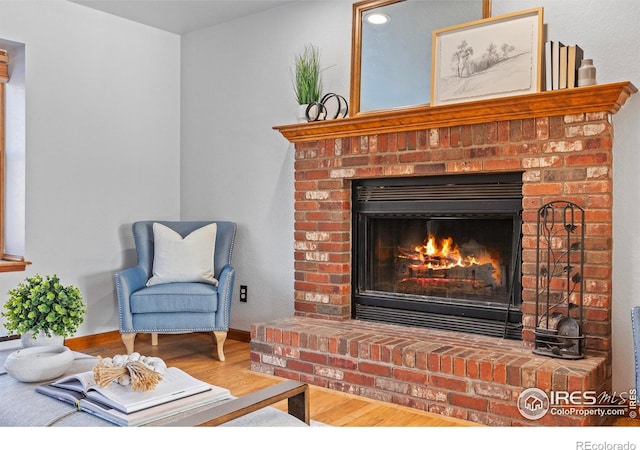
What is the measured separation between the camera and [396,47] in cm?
349

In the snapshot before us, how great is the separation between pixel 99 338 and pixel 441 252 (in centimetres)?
246

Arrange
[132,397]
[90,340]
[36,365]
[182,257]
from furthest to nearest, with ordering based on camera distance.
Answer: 1. [90,340]
2. [182,257]
3. [36,365]
4. [132,397]

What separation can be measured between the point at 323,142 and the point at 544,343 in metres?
1.74

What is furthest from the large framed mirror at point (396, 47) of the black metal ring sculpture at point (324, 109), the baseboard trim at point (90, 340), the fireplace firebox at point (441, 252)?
the baseboard trim at point (90, 340)

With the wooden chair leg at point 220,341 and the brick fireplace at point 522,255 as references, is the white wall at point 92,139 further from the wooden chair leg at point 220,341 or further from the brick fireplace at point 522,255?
the brick fireplace at point 522,255

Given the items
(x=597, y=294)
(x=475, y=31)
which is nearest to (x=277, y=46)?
(x=475, y=31)

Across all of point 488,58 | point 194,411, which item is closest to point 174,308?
point 194,411

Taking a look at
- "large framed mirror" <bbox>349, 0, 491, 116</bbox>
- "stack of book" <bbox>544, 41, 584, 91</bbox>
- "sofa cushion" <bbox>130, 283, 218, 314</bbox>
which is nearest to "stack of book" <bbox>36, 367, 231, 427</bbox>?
"sofa cushion" <bbox>130, 283, 218, 314</bbox>

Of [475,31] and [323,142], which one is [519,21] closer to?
[475,31]

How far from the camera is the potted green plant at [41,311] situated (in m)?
1.99

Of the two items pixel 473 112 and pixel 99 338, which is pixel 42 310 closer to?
pixel 473 112

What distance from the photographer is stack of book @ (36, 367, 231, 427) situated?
1.56m

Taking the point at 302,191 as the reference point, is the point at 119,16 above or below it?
above
